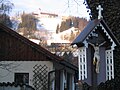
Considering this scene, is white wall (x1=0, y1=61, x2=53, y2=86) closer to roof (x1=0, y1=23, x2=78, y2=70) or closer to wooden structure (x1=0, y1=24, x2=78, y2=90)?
wooden structure (x1=0, y1=24, x2=78, y2=90)

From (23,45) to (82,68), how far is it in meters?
8.45

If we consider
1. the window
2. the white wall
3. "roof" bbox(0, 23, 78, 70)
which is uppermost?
"roof" bbox(0, 23, 78, 70)

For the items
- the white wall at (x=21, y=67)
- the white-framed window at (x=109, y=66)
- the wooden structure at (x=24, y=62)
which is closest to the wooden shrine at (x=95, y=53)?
the white-framed window at (x=109, y=66)

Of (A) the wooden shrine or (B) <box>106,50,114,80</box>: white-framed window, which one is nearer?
(A) the wooden shrine

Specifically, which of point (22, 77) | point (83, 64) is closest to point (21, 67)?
point (22, 77)

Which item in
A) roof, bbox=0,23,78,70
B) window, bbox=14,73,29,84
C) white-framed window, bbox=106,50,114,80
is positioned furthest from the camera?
window, bbox=14,73,29,84

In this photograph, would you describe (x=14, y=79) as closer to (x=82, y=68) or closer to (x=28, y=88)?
(x=28, y=88)

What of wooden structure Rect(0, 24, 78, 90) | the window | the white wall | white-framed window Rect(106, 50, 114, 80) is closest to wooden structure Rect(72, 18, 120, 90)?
white-framed window Rect(106, 50, 114, 80)

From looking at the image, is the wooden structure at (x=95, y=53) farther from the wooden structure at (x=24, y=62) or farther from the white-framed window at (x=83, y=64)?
the wooden structure at (x=24, y=62)

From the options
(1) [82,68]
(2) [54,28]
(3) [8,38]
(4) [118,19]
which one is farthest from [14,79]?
(2) [54,28]


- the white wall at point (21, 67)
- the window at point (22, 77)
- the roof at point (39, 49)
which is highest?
the roof at point (39, 49)

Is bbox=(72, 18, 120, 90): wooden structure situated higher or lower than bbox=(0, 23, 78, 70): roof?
lower

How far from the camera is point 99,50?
8938 mm

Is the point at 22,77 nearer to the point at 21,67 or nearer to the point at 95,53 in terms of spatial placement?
the point at 21,67
